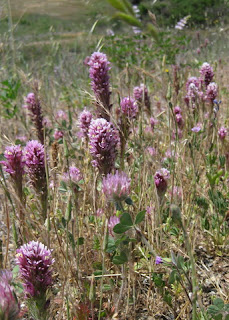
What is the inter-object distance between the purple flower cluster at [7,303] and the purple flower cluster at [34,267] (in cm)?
19

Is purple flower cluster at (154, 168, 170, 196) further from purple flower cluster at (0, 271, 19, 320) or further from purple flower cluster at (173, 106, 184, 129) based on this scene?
purple flower cluster at (173, 106, 184, 129)

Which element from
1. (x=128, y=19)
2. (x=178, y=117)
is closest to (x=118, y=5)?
(x=128, y=19)

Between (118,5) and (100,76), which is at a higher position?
(118,5)

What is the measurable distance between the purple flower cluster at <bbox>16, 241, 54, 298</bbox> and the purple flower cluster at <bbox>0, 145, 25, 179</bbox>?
0.52 metres

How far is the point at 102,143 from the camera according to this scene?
1345mm

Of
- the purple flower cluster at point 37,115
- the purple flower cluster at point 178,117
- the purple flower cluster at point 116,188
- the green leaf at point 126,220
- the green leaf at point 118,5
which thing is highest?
the green leaf at point 118,5

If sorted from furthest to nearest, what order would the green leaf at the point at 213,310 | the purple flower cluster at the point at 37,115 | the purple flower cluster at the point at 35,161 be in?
the purple flower cluster at the point at 37,115 → the purple flower cluster at the point at 35,161 → the green leaf at the point at 213,310

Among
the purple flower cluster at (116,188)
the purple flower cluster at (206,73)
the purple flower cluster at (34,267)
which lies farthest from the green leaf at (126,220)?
the purple flower cluster at (206,73)

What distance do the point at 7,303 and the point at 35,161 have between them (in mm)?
734

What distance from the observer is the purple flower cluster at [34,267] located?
1.03 m

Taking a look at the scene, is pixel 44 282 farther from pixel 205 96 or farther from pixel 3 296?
pixel 205 96

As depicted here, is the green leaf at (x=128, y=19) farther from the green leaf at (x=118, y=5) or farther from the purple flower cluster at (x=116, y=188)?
the purple flower cluster at (x=116, y=188)

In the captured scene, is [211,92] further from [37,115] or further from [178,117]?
[37,115]

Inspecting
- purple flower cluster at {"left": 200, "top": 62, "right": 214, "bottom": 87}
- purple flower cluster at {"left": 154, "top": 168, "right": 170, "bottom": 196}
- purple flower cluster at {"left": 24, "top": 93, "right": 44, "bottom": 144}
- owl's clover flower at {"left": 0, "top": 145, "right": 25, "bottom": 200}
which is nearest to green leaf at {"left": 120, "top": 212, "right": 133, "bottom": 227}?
purple flower cluster at {"left": 154, "top": 168, "right": 170, "bottom": 196}
